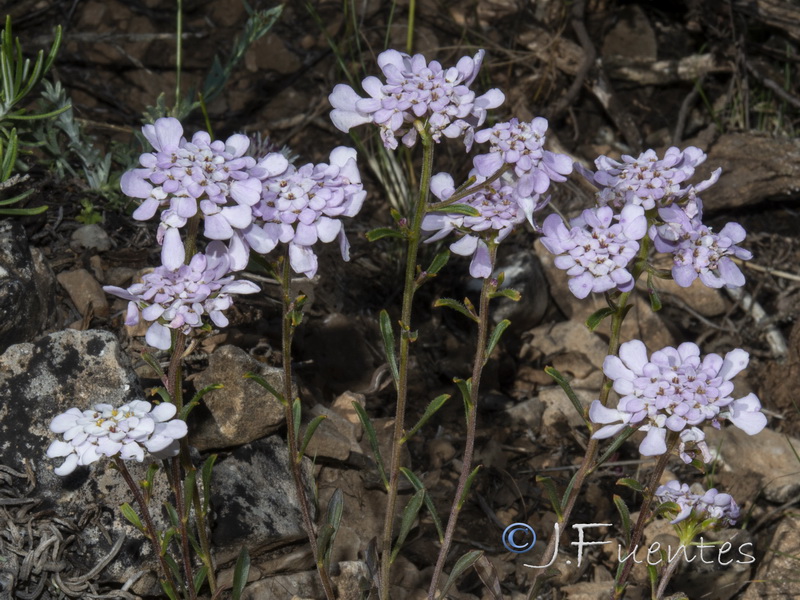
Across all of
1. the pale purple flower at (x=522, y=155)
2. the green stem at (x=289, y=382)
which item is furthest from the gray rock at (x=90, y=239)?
the pale purple flower at (x=522, y=155)

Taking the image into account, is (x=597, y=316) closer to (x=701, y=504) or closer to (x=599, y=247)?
(x=599, y=247)

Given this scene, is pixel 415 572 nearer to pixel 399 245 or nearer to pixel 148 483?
pixel 148 483

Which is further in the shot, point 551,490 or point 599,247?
point 551,490

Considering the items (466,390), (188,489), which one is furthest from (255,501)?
(466,390)

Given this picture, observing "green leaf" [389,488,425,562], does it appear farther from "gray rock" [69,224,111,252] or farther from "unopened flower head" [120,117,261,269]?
"gray rock" [69,224,111,252]

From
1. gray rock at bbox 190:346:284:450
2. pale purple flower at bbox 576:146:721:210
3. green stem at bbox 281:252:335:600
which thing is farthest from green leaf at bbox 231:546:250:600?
pale purple flower at bbox 576:146:721:210
